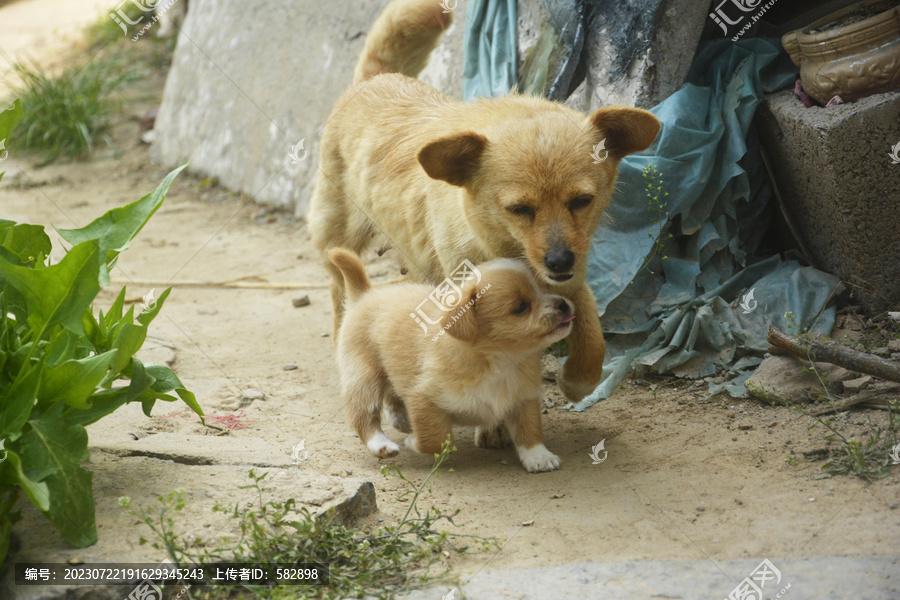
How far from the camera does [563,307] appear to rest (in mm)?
3549

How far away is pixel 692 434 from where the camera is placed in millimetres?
4027

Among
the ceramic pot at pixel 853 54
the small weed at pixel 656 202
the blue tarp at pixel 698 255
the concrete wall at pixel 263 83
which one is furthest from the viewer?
the concrete wall at pixel 263 83

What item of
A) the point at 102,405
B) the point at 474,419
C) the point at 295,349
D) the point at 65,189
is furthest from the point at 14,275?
the point at 65,189

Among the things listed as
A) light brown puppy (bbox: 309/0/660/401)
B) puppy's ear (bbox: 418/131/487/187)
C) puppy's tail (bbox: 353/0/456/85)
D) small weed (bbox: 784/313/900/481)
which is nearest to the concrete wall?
puppy's tail (bbox: 353/0/456/85)

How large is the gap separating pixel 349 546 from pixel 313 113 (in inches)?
237

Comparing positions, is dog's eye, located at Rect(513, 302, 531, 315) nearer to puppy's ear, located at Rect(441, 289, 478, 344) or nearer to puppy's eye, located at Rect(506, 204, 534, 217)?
puppy's ear, located at Rect(441, 289, 478, 344)

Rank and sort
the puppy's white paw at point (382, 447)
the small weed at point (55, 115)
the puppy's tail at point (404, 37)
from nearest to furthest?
the puppy's white paw at point (382, 447)
the puppy's tail at point (404, 37)
the small weed at point (55, 115)

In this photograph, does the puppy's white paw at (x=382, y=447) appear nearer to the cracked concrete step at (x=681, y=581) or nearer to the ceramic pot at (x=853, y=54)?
the cracked concrete step at (x=681, y=581)

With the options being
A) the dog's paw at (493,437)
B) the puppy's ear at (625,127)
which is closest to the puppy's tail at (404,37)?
the puppy's ear at (625,127)

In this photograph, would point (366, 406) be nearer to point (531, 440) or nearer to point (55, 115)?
point (531, 440)

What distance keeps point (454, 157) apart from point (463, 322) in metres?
0.79

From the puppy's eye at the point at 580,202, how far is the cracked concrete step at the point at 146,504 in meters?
1.46

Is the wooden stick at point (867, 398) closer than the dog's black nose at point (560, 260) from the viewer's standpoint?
No

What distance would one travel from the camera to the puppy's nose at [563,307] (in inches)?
139
